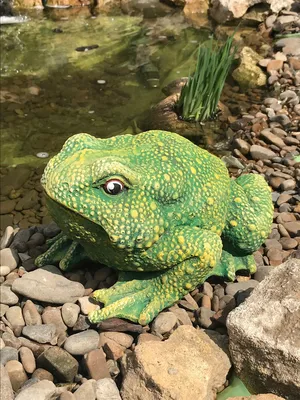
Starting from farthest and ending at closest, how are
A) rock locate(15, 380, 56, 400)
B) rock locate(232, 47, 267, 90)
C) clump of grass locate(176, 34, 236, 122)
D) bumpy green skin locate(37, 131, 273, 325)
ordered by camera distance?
rock locate(232, 47, 267, 90) → clump of grass locate(176, 34, 236, 122) → bumpy green skin locate(37, 131, 273, 325) → rock locate(15, 380, 56, 400)

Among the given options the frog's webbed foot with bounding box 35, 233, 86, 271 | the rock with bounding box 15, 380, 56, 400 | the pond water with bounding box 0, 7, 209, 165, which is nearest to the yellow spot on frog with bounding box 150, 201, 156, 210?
the frog's webbed foot with bounding box 35, 233, 86, 271

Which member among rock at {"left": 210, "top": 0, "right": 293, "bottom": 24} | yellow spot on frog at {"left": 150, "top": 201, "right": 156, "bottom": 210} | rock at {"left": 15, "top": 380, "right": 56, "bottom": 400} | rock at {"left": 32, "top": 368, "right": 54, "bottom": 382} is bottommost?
rock at {"left": 32, "top": 368, "right": 54, "bottom": 382}

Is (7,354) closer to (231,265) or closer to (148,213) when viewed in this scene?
(148,213)

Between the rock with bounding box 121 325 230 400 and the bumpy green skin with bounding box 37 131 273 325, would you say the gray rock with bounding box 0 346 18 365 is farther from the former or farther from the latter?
the rock with bounding box 121 325 230 400

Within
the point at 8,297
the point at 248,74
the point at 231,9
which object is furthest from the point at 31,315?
the point at 231,9

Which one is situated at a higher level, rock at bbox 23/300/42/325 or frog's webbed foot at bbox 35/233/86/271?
frog's webbed foot at bbox 35/233/86/271

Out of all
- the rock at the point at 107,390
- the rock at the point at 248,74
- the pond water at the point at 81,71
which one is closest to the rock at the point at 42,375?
the rock at the point at 107,390
